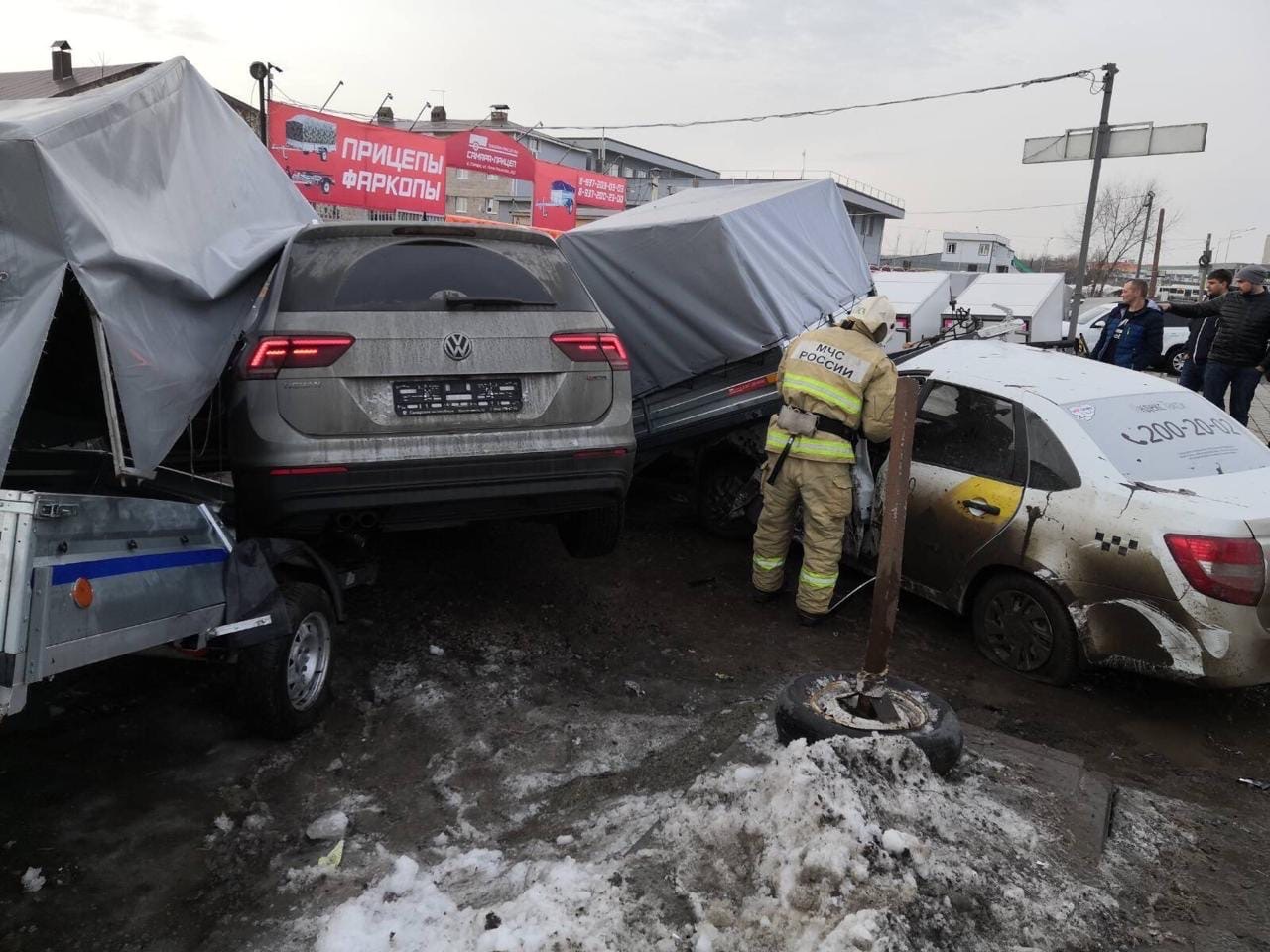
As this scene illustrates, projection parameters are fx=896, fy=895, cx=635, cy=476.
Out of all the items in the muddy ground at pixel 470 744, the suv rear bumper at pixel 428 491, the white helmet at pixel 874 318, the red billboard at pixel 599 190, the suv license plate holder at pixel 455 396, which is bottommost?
the muddy ground at pixel 470 744

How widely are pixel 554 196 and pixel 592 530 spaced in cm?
1973

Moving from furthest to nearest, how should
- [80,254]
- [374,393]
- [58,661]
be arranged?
1. [374,393]
2. [80,254]
3. [58,661]

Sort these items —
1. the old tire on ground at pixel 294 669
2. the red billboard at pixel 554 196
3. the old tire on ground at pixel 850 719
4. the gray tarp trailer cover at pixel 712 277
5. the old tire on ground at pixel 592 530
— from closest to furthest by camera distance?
the old tire on ground at pixel 850 719 → the old tire on ground at pixel 294 669 → the old tire on ground at pixel 592 530 → the gray tarp trailer cover at pixel 712 277 → the red billboard at pixel 554 196

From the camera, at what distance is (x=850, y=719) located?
315cm

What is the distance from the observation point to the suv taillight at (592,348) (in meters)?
4.04

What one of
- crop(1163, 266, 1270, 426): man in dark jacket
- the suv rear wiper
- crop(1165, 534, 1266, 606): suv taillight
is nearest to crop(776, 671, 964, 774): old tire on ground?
crop(1165, 534, 1266, 606): suv taillight

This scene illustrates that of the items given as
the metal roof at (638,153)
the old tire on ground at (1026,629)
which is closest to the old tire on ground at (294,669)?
the old tire on ground at (1026,629)

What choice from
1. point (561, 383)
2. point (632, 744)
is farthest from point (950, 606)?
point (561, 383)

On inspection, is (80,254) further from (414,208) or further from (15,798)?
(414,208)

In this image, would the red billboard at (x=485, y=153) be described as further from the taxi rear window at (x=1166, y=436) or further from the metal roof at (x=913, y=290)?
the taxi rear window at (x=1166, y=436)

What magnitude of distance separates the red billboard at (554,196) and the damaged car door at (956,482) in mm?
18202

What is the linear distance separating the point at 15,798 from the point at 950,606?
14.0ft

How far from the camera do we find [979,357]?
5.22m

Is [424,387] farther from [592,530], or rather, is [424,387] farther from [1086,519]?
[1086,519]
